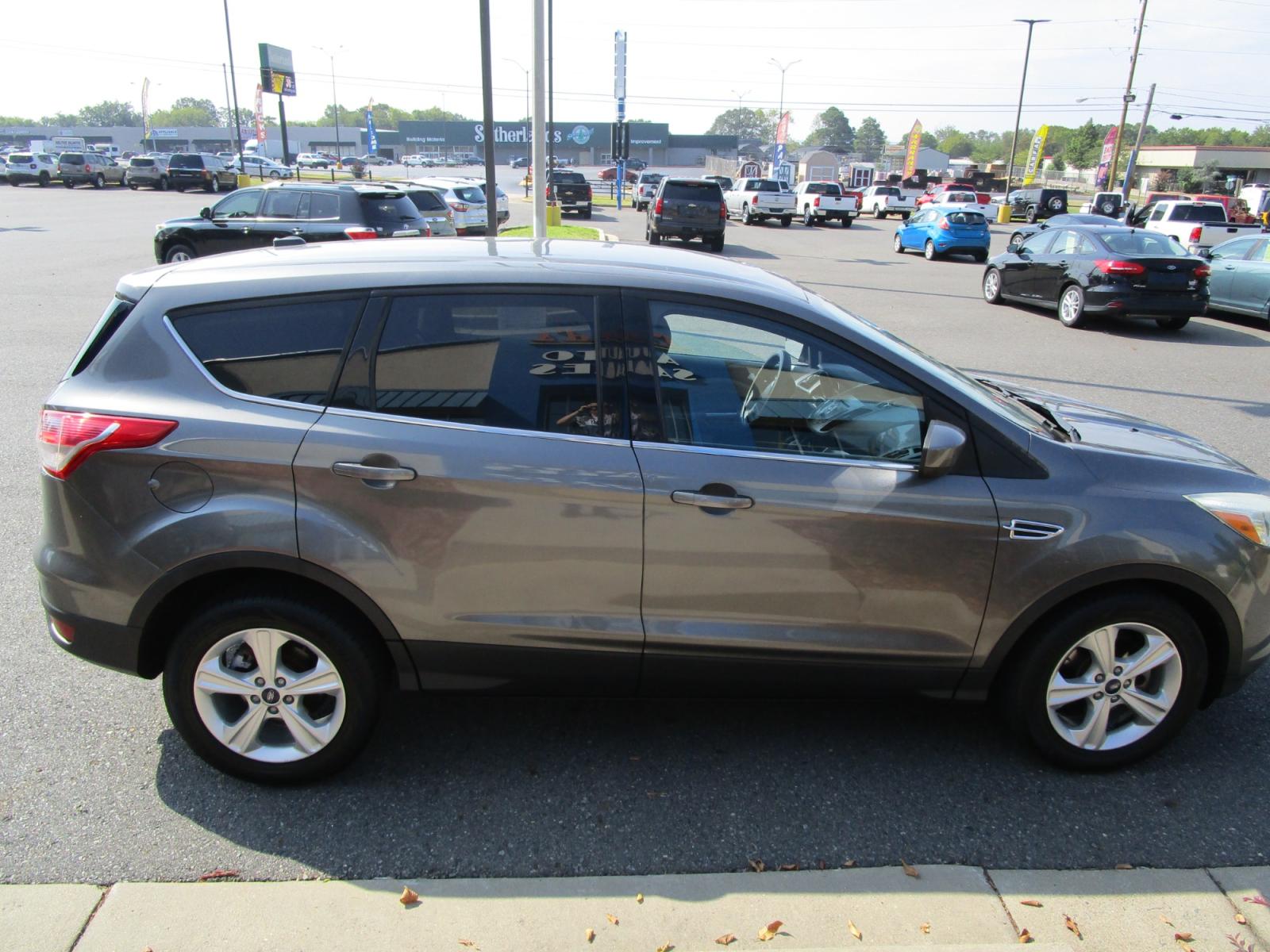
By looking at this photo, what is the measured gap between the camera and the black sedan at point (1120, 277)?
13.3 m

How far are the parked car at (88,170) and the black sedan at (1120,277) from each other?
168 ft

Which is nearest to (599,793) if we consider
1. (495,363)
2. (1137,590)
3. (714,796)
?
(714,796)

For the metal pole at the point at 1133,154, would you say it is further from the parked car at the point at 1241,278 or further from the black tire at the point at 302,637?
the black tire at the point at 302,637

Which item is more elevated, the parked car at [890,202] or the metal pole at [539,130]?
the metal pole at [539,130]

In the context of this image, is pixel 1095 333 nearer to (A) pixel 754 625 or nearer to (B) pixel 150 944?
(A) pixel 754 625

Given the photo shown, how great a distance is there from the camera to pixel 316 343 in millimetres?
3041

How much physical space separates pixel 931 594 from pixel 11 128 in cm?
16903

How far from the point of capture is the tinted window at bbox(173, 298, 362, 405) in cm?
301

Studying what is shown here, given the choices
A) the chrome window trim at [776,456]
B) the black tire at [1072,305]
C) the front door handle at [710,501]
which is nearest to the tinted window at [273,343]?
the chrome window trim at [776,456]

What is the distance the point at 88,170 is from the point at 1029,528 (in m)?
57.9

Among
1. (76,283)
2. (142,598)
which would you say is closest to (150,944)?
(142,598)

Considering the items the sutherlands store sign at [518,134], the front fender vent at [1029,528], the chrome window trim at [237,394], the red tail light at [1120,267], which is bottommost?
the red tail light at [1120,267]

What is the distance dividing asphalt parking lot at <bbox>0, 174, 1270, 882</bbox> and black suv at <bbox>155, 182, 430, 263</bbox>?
10.6m

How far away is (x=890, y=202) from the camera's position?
46812 mm
